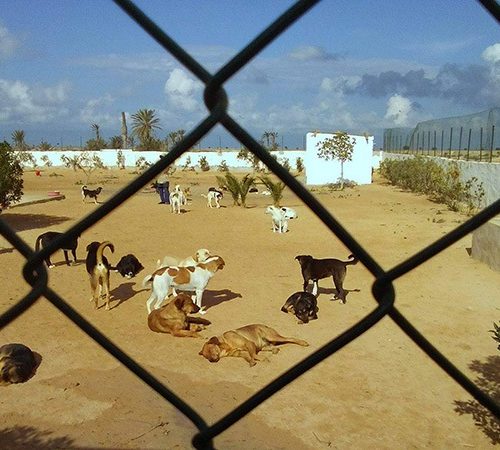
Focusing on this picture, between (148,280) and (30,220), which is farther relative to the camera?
(30,220)

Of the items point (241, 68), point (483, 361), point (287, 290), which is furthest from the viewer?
point (287, 290)

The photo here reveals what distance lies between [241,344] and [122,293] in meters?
2.99

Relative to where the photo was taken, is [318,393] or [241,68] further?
[318,393]

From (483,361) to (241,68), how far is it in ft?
17.6

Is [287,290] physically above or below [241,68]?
below

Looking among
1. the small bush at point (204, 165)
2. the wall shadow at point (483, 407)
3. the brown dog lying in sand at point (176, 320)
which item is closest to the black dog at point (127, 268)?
the brown dog lying in sand at point (176, 320)

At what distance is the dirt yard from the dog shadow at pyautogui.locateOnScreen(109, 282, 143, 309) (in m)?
0.02

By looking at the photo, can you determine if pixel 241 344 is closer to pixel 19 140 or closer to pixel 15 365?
pixel 15 365

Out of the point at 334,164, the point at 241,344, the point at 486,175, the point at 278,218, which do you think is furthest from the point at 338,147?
the point at 241,344

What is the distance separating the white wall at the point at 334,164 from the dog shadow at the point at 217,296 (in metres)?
20.5

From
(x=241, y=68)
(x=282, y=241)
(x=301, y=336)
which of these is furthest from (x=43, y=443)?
(x=282, y=241)

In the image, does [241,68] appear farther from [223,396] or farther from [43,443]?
[223,396]

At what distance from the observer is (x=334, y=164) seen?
92.0 feet

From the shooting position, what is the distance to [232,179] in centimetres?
1936
